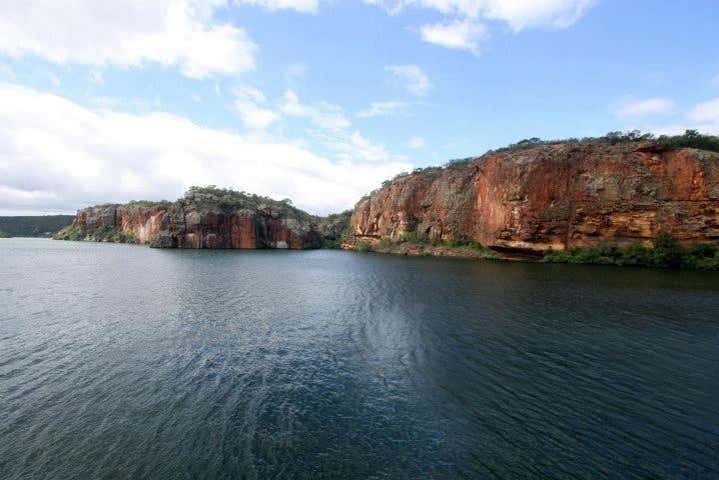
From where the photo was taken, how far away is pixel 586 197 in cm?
5834

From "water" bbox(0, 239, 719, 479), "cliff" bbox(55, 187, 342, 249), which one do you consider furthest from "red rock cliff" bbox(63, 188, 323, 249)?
"water" bbox(0, 239, 719, 479)

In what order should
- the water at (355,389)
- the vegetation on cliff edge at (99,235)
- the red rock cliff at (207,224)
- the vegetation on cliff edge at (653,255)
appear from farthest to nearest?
the vegetation on cliff edge at (99,235)
the red rock cliff at (207,224)
the vegetation on cliff edge at (653,255)
the water at (355,389)

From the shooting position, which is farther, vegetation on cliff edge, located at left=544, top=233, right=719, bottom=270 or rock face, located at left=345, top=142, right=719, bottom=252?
rock face, located at left=345, top=142, right=719, bottom=252

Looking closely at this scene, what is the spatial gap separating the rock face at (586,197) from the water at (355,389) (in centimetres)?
3187

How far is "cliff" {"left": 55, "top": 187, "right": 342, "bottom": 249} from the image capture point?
93.8m

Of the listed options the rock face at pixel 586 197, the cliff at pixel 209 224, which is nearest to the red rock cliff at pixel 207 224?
the cliff at pixel 209 224

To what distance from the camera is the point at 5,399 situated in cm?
1159

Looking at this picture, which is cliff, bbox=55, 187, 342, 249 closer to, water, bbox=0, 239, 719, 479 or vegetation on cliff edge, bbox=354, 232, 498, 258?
vegetation on cliff edge, bbox=354, 232, 498, 258

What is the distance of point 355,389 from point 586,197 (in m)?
58.1

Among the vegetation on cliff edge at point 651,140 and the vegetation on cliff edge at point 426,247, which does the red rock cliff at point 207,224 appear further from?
the vegetation on cliff edge at point 651,140

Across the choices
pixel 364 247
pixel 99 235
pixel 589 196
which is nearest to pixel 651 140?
pixel 589 196

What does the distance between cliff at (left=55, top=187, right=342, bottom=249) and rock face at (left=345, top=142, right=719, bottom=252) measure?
49.0 meters

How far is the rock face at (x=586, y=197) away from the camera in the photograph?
5144 cm

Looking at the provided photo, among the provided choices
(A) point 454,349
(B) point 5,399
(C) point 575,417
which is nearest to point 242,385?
(B) point 5,399
